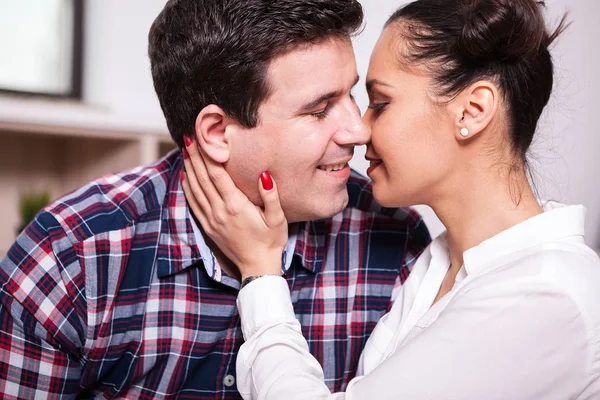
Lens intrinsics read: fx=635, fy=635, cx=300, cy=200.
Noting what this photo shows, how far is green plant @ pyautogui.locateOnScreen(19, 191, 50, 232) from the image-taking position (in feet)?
6.34

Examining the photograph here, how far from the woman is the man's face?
0.15 feet

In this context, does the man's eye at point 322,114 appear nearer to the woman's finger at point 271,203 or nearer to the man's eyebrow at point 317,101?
the man's eyebrow at point 317,101

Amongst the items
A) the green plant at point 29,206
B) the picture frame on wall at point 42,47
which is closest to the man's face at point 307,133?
the green plant at point 29,206

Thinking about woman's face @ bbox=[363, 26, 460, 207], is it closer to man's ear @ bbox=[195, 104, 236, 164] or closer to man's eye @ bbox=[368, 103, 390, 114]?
man's eye @ bbox=[368, 103, 390, 114]

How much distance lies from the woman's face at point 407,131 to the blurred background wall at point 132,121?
0.61m

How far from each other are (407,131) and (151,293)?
22.7 inches

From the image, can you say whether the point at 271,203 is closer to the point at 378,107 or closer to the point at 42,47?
the point at 378,107

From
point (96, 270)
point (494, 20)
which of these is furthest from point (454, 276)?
point (96, 270)

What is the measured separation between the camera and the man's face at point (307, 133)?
1183 millimetres

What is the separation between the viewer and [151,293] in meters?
1.23

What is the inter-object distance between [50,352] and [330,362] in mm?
557

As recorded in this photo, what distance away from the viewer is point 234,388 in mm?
1274

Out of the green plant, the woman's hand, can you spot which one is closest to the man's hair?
the woman's hand

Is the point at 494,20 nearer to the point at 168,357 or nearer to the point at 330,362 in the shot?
the point at 330,362
